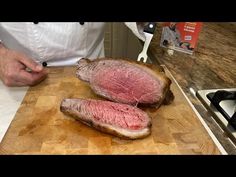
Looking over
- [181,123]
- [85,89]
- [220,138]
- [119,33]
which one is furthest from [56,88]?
[119,33]

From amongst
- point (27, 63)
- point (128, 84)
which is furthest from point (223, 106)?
point (27, 63)

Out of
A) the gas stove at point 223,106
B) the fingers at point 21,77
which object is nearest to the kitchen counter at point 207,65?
the gas stove at point 223,106

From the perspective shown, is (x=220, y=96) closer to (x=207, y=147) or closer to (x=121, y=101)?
(x=207, y=147)

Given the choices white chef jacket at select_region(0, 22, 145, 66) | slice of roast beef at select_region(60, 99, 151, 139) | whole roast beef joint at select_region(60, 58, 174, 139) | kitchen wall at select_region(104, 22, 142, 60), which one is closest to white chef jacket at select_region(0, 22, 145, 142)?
white chef jacket at select_region(0, 22, 145, 66)

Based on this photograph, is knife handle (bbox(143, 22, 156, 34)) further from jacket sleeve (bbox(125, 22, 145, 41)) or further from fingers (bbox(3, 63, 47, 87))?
fingers (bbox(3, 63, 47, 87))

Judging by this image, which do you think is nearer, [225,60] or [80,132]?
[80,132]
